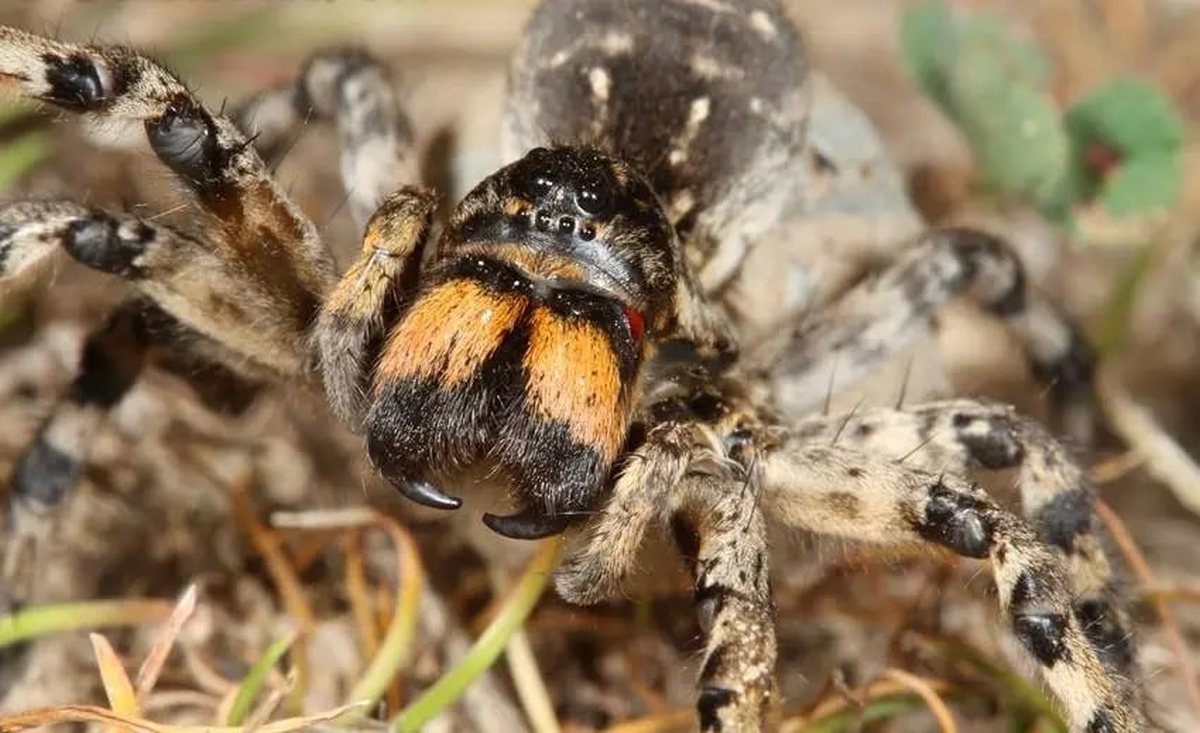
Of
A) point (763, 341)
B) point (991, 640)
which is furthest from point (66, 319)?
point (991, 640)

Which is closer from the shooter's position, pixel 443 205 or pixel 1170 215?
pixel 443 205

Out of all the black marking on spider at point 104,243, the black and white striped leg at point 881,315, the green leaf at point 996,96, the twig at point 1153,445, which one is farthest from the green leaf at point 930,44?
the black marking on spider at point 104,243

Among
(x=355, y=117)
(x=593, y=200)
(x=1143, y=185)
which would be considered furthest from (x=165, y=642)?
(x=1143, y=185)

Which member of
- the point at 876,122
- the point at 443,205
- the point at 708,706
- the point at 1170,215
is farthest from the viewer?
the point at 876,122

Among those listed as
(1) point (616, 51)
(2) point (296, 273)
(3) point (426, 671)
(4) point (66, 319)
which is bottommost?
(3) point (426, 671)

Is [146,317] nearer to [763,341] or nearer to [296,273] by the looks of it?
Answer: [296,273]

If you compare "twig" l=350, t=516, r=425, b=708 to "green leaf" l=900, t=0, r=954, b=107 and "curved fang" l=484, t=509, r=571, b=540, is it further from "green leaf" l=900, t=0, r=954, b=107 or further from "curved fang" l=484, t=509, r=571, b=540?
Answer: "green leaf" l=900, t=0, r=954, b=107
